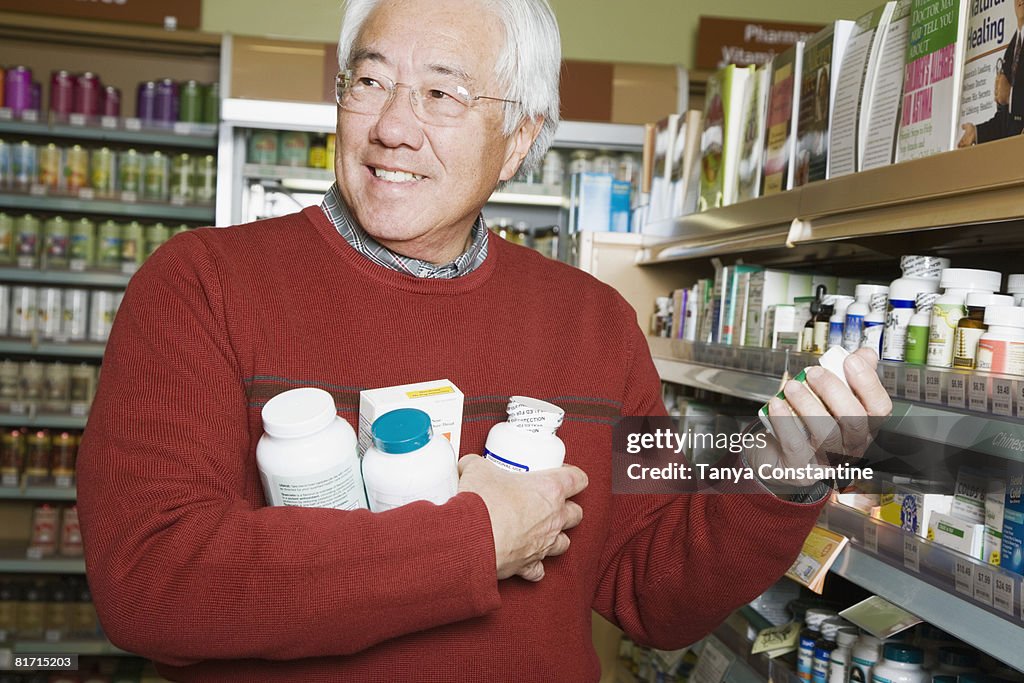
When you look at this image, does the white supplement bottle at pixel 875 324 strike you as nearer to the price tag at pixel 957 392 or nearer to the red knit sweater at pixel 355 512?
the price tag at pixel 957 392

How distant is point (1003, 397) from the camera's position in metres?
1.23

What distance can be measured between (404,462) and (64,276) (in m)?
3.81

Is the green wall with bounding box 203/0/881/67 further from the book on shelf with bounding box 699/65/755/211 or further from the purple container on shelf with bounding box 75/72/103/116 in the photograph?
the book on shelf with bounding box 699/65/755/211

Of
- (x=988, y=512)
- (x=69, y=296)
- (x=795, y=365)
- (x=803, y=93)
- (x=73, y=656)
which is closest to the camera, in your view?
(x=988, y=512)

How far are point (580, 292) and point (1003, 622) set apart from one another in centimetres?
73

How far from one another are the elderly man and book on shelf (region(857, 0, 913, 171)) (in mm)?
544

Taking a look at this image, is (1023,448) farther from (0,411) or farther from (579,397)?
(0,411)

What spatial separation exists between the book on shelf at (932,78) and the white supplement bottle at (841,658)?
2.83 feet

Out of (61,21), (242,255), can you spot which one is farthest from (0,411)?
(242,255)

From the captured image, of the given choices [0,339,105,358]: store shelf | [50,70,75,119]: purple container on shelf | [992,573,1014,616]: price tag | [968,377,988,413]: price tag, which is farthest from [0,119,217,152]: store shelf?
[992,573,1014,616]: price tag

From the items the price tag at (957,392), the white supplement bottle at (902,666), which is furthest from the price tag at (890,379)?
the white supplement bottle at (902,666)

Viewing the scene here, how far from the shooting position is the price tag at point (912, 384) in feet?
4.62

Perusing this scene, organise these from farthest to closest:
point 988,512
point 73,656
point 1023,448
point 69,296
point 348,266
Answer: point 69,296, point 73,656, point 988,512, point 348,266, point 1023,448

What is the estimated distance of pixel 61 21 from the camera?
4512mm
